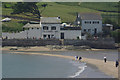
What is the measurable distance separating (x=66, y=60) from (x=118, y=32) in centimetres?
2964

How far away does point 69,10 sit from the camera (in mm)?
135750

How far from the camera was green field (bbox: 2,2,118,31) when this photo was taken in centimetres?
11445

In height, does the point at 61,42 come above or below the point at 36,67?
above

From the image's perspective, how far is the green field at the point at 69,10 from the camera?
375ft

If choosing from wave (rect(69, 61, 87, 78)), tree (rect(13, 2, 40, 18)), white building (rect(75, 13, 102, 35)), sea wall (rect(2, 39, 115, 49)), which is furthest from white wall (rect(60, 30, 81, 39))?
tree (rect(13, 2, 40, 18))

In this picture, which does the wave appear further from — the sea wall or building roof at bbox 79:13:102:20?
building roof at bbox 79:13:102:20

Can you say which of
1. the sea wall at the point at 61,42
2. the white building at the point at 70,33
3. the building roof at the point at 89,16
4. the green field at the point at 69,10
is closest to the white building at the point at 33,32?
the sea wall at the point at 61,42

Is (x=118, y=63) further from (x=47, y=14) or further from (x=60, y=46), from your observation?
(x=47, y=14)

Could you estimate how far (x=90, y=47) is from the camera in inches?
3113

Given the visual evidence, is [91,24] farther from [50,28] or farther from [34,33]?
[34,33]

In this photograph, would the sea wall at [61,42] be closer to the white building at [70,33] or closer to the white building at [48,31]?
the white building at [48,31]

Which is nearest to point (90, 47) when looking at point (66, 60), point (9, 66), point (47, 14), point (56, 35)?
point (56, 35)

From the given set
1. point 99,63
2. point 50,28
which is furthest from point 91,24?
point 99,63

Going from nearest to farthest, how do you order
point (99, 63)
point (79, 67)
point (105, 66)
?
point (79, 67), point (105, 66), point (99, 63)
